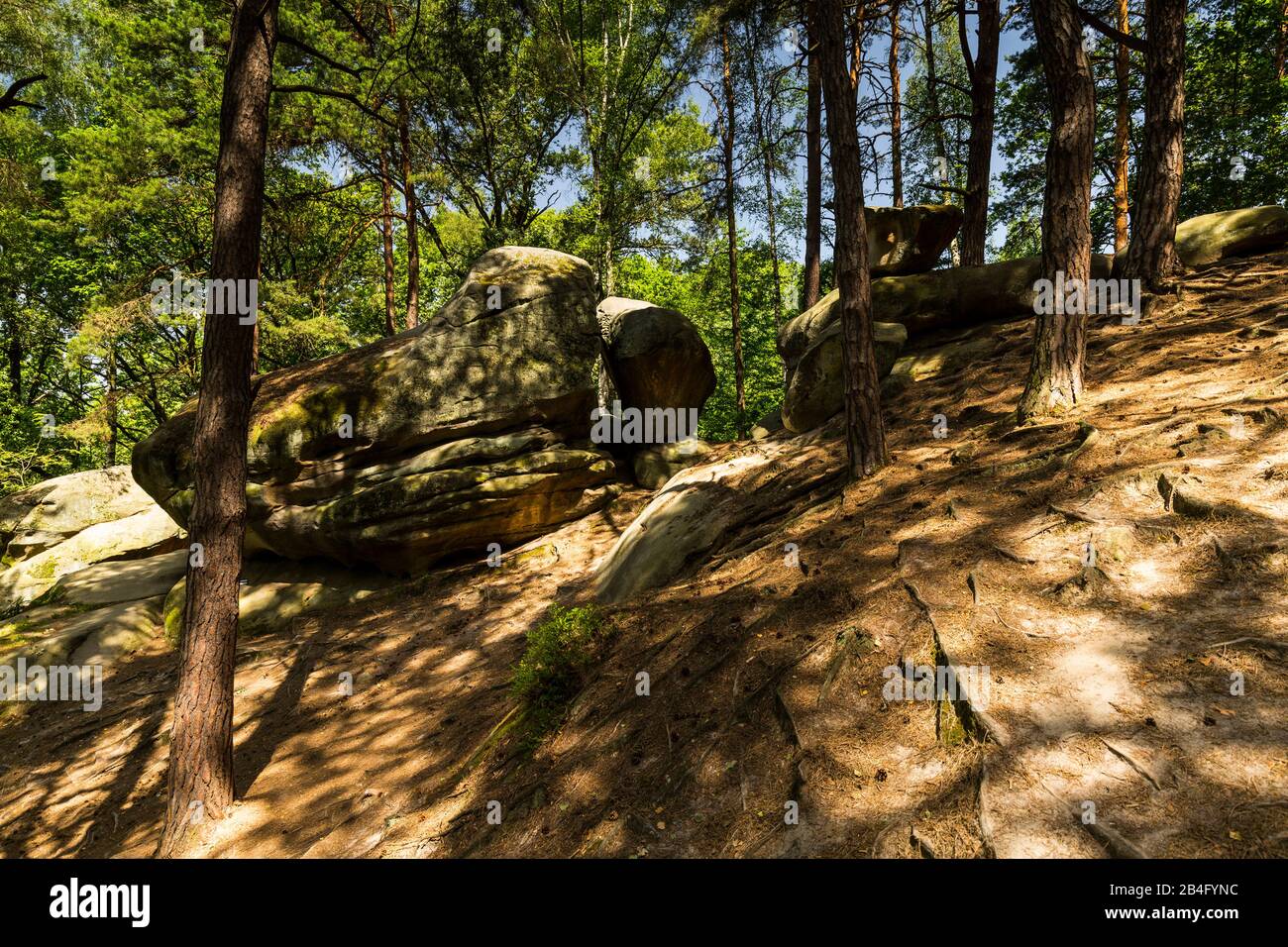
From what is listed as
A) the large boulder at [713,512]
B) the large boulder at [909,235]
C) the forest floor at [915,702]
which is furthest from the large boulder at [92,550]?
the large boulder at [909,235]

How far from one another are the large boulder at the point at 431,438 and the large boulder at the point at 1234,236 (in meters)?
9.86

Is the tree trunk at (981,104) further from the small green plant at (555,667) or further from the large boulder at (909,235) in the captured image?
the small green plant at (555,667)

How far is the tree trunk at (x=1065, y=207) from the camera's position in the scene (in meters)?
5.86

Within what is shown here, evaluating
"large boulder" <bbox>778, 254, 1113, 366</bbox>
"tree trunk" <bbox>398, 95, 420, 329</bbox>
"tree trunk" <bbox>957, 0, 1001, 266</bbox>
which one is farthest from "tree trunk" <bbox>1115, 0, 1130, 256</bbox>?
"tree trunk" <bbox>398, 95, 420, 329</bbox>

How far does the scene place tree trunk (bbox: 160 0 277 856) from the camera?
5203 millimetres

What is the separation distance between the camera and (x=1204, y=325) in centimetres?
686

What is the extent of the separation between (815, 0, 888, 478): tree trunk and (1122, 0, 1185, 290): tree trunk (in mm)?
4910

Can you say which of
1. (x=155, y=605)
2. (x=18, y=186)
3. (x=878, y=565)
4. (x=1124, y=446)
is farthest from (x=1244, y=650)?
(x=18, y=186)

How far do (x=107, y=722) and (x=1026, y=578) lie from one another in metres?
10.6

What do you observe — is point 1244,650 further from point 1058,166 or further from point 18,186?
point 18,186

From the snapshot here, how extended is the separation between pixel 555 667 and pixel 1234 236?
11656 mm

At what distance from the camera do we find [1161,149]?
7.96 metres

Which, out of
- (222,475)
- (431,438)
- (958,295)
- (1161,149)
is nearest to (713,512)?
(222,475)

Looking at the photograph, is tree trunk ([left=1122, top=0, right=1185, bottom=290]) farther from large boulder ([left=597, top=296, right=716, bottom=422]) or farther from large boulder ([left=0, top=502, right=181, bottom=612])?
large boulder ([left=0, top=502, right=181, bottom=612])
